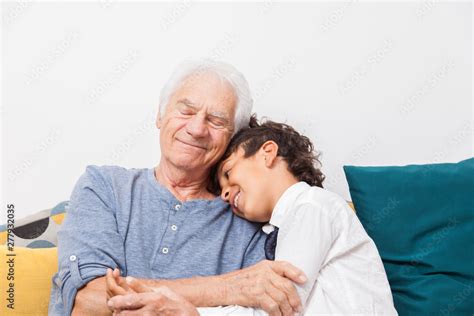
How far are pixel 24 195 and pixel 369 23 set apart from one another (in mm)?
1637

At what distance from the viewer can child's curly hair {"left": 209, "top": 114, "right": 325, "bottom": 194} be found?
1.91 m

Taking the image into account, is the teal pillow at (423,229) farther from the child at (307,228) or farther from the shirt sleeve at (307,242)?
the shirt sleeve at (307,242)

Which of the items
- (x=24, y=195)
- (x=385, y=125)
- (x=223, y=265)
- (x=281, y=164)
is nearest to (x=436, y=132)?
(x=385, y=125)

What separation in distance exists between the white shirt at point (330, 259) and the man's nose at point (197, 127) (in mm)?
425

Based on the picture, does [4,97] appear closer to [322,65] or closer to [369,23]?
[322,65]

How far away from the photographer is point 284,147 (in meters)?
1.94

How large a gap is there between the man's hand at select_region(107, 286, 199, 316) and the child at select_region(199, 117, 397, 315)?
7 centimetres

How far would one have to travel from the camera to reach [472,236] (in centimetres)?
200

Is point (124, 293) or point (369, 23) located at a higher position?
point (369, 23)

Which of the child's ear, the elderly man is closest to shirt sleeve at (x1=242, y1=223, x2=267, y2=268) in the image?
the elderly man

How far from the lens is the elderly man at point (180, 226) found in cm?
163

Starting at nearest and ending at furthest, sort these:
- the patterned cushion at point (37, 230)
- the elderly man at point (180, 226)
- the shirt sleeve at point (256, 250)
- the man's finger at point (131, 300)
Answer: the man's finger at point (131, 300), the elderly man at point (180, 226), the shirt sleeve at point (256, 250), the patterned cushion at point (37, 230)

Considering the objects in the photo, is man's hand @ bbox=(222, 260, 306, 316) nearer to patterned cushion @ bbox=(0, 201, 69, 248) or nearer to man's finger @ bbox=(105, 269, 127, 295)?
man's finger @ bbox=(105, 269, 127, 295)

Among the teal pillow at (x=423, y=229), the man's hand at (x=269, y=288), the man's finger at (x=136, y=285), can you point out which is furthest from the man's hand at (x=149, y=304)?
the teal pillow at (x=423, y=229)
